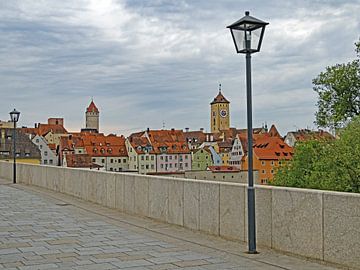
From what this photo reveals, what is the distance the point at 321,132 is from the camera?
158 ft

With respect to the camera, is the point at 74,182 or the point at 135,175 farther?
the point at 74,182

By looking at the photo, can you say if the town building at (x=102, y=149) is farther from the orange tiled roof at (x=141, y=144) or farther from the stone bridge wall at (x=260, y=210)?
the stone bridge wall at (x=260, y=210)

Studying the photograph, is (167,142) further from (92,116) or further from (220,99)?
(220,99)

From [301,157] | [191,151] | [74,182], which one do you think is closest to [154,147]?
[191,151]

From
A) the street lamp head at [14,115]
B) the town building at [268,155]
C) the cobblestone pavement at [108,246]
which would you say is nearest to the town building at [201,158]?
the town building at [268,155]

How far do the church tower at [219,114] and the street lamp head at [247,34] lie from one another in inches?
6845

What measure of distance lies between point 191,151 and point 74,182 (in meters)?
93.6

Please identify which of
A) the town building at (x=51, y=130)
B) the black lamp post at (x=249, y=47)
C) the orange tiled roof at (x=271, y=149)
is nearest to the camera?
the black lamp post at (x=249, y=47)

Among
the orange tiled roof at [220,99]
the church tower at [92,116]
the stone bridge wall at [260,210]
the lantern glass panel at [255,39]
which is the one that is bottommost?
the stone bridge wall at [260,210]

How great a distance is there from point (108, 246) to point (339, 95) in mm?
39883

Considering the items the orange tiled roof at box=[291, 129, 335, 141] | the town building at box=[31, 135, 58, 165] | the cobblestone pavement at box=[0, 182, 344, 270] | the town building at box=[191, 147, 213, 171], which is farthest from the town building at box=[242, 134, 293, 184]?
the cobblestone pavement at box=[0, 182, 344, 270]

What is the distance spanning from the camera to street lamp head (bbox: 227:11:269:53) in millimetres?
8602

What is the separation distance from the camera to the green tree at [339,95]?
45.3 metres

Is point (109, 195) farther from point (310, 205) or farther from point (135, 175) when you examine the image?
point (310, 205)
